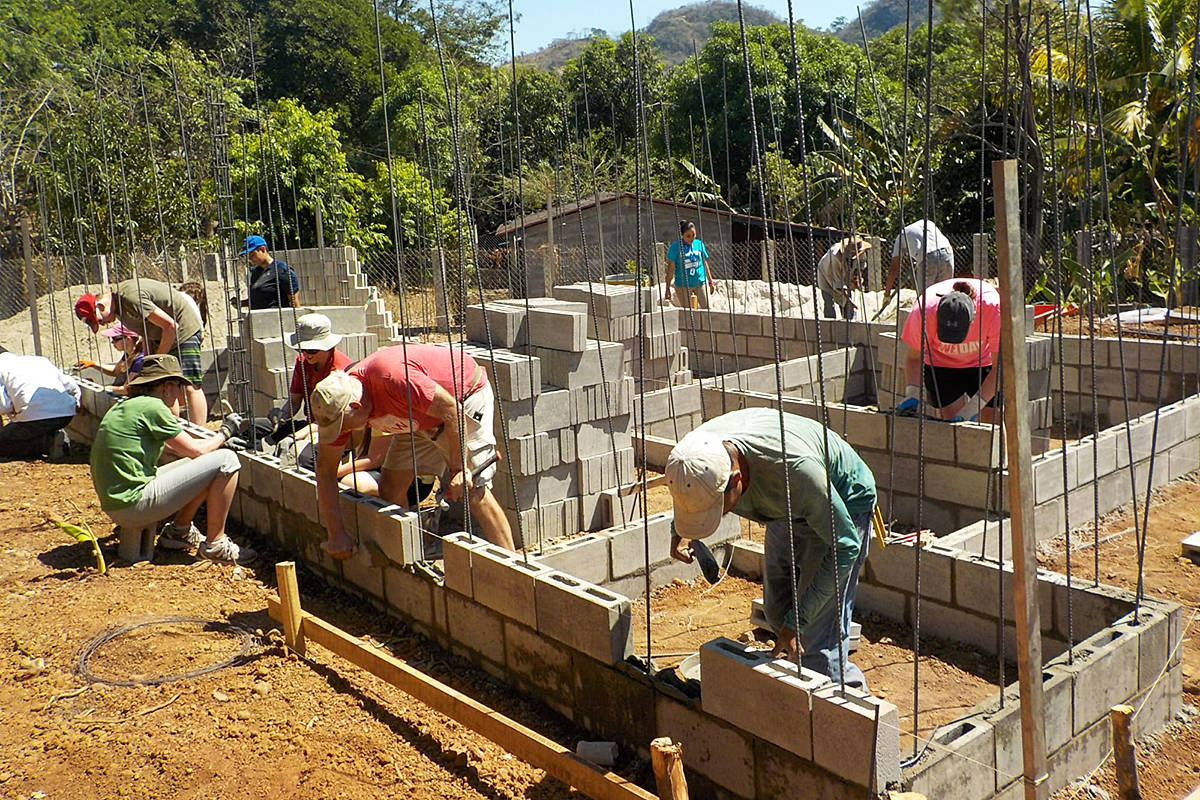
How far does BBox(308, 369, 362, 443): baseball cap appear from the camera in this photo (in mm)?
4441

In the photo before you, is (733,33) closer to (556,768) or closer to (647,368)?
(647,368)

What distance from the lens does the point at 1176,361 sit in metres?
7.72

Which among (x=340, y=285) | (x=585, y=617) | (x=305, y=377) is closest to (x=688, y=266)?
(x=340, y=285)

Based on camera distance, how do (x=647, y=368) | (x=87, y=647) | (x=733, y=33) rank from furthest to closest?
(x=733, y=33) → (x=647, y=368) → (x=87, y=647)

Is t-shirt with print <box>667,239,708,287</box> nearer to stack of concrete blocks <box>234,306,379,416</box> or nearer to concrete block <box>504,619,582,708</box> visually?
stack of concrete blocks <box>234,306,379,416</box>

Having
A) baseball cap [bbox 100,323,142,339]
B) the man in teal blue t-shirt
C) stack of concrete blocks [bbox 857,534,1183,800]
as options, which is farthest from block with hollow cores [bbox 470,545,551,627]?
the man in teal blue t-shirt

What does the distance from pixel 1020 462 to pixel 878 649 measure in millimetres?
2094

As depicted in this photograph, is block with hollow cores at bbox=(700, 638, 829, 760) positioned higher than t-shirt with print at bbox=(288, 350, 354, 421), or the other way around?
t-shirt with print at bbox=(288, 350, 354, 421)

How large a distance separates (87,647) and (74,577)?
104cm

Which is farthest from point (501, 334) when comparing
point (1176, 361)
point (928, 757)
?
point (1176, 361)

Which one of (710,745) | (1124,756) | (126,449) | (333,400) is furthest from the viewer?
(126,449)

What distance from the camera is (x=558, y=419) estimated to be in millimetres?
6121

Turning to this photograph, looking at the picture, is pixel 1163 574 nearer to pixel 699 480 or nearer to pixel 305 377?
pixel 699 480

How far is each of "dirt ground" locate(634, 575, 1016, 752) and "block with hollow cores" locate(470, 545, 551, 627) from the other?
0.59 meters
